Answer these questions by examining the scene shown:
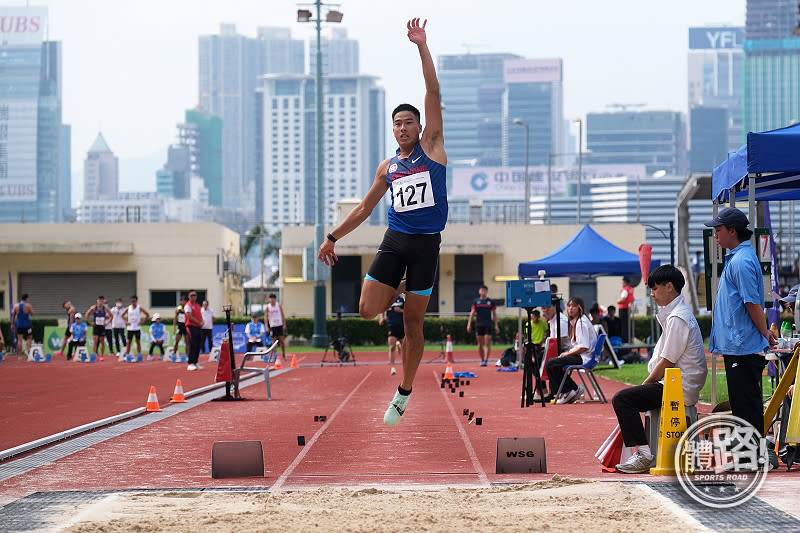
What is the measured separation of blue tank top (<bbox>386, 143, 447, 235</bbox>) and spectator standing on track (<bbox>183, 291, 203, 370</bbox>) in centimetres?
1802

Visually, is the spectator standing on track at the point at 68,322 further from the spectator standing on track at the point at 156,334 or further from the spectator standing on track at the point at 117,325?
the spectator standing on track at the point at 156,334

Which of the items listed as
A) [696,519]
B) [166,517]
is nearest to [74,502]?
[166,517]

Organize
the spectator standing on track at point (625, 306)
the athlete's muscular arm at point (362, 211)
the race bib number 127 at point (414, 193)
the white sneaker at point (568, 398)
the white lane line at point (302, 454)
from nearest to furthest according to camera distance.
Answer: the white lane line at point (302, 454)
the race bib number 127 at point (414, 193)
the athlete's muscular arm at point (362, 211)
the white sneaker at point (568, 398)
the spectator standing on track at point (625, 306)

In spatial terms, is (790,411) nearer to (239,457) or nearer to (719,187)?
(239,457)

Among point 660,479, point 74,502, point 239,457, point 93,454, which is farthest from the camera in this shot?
point 93,454

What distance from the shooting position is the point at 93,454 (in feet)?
33.1

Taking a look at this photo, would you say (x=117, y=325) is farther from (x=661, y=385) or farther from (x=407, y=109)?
(x=661, y=385)

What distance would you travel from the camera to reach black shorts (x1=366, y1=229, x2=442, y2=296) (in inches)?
343

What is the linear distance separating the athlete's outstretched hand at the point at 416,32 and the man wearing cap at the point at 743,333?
8.76 feet

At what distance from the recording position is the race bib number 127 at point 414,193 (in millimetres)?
8602

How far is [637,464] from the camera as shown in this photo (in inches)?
321

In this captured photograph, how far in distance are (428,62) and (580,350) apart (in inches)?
299

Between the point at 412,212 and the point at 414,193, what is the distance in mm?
Answer: 136

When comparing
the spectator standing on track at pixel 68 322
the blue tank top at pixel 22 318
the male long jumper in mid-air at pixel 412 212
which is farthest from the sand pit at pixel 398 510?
the blue tank top at pixel 22 318
